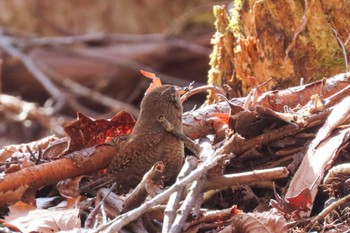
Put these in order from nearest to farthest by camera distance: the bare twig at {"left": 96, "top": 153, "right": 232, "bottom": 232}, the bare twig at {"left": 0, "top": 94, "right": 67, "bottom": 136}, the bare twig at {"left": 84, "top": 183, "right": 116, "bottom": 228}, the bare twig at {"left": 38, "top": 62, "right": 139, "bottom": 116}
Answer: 1. the bare twig at {"left": 96, "top": 153, "right": 232, "bottom": 232}
2. the bare twig at {"left": 84, "top": 183, "right": 116, "bottom": 228}
3. the bare twig at {"left": 0, "top": 94, "right": 67, "bottom": 136}
4. the bare twig at {"left": 38, "top": 62, "right": 139, "bottom": 116}

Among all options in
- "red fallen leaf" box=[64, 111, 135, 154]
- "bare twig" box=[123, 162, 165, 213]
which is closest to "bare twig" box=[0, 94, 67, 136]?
"red fallen leaf" box=[64, 111, 135, 154]

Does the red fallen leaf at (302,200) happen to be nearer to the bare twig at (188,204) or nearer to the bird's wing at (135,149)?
Result: the bare twig at (188,204)

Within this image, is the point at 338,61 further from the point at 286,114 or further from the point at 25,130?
the point at 25,130

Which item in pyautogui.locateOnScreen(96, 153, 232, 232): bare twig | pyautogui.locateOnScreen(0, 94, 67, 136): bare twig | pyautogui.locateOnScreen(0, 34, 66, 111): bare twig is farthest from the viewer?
pyautogui.locateOnScreen(0, 34, 66, 111): bare twig

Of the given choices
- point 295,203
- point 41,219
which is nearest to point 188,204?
point 295,203

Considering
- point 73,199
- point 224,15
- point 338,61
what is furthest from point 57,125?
point 73,199

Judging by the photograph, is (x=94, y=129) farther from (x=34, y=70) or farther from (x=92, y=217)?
(x=34, y=70)

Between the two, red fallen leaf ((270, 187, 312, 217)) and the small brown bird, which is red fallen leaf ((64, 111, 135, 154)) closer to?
the small brown bird
